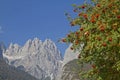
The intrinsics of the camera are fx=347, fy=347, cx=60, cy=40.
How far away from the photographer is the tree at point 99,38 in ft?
45.9

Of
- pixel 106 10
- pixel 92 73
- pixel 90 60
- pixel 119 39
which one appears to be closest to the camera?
pixel 119 39

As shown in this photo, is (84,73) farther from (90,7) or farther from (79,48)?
(90,7)

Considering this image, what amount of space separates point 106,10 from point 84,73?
13.5 feet

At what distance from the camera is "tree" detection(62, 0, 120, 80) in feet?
45.9

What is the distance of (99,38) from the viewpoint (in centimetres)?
1404

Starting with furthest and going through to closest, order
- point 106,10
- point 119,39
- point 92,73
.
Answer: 1. point 92,73
2. point 106,10
3. point 119,39

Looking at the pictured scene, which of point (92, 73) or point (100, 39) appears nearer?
point (100, 39)

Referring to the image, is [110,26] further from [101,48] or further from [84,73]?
[84,73]

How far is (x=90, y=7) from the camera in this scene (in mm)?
17219

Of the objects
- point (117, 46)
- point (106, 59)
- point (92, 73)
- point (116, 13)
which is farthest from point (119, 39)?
point (92, 73)

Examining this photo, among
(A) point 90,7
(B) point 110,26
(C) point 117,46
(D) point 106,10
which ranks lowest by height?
(C) point 117,46

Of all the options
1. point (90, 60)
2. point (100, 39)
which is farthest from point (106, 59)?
point (100, 39)

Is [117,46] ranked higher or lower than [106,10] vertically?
lower

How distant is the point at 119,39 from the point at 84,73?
14.9 feet
